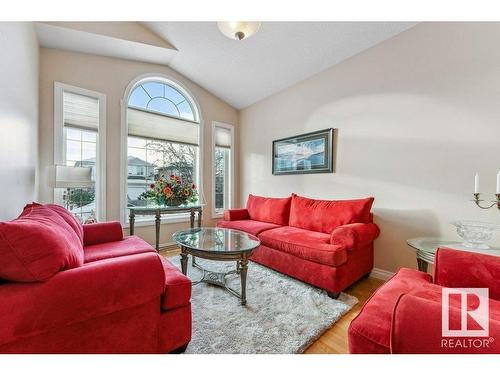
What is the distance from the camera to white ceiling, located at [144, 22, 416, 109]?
2410 millimetres

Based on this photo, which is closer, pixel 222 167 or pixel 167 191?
pixel 167 191

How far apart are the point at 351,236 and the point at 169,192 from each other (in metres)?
2.36

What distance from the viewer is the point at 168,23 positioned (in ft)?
8.83

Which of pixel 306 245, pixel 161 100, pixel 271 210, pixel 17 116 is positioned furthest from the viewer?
pixel 161 100

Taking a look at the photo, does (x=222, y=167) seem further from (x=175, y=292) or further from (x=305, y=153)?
(x=175, y=292)

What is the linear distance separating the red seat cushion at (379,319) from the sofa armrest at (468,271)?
0.35 ft

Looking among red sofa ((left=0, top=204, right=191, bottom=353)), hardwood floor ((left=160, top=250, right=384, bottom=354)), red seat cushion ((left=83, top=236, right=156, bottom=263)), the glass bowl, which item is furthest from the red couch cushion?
the glass bowl

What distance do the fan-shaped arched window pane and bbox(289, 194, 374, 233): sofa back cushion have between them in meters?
2.43

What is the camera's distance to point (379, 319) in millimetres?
955

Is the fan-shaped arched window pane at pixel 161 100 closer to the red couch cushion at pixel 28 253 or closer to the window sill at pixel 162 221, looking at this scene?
the window sill at pixel 162 221

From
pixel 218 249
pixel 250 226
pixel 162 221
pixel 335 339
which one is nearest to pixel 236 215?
pixel 250 226

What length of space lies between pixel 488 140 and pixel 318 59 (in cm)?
193

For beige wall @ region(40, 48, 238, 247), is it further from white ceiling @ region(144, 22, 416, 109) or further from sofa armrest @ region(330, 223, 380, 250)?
sofa armrest @ region(330, 223, 380, 250)
